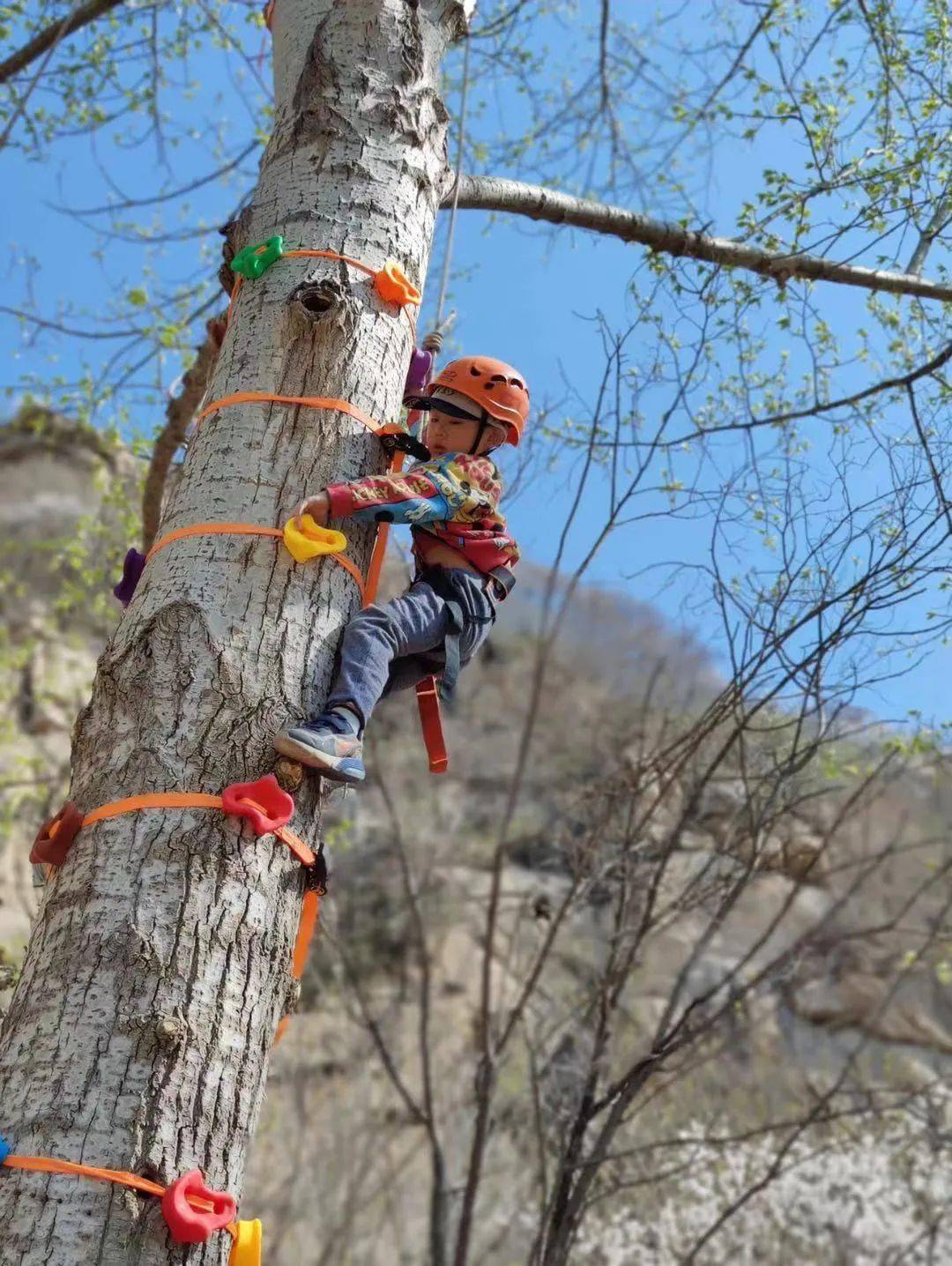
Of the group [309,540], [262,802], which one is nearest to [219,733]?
[262,802]

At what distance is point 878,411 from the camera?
12.6 feet

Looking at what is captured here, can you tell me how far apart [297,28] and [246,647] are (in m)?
1.81

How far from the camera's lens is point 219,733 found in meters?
1.96

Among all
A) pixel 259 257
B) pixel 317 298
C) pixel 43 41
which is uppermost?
pixel 43 41

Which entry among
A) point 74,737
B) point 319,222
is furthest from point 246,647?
point 319,222

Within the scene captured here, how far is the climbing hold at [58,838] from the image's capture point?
1894mm

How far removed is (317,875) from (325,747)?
0.23 m

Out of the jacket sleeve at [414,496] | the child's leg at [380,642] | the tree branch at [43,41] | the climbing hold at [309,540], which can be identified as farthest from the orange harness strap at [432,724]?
the tree branch at [43,41]

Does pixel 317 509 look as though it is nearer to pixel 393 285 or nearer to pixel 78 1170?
pixel 393 285

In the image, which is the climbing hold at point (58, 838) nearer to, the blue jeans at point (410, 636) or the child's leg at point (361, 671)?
the child's leg at point (361, 671)

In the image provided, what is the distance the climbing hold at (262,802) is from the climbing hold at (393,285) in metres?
1.15

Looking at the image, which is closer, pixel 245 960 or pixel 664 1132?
pixel 245 960

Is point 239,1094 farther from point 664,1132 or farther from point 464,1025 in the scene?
point 464,1025

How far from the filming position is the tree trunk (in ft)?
5.40
